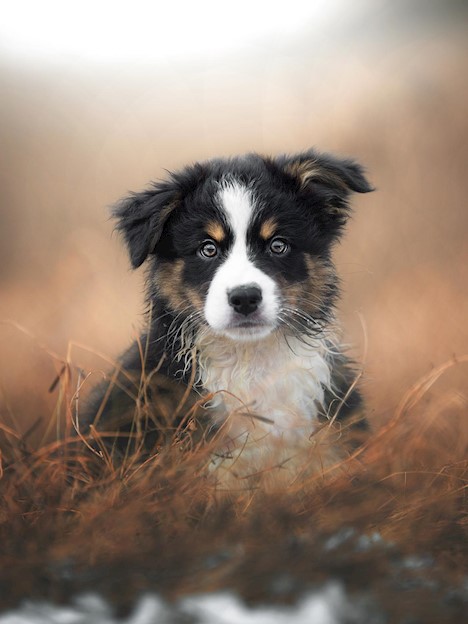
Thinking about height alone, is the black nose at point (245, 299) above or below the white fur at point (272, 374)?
above

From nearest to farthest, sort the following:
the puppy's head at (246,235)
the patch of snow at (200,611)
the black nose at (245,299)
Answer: the patch of snow at (200,611) < the black nose at (245,299) < the puppy's head at (246,235)

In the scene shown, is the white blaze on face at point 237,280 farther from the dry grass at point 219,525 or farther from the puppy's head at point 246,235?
the dry grass at point 219,525

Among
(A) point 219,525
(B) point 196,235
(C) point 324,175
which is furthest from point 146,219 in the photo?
(A) point 219,525

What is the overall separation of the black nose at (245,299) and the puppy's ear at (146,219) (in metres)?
0.42

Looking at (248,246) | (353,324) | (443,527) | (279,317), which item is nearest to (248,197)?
(248,246)

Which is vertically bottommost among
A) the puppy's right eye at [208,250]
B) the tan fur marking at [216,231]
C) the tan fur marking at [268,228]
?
the puppy's right eye at [208,250]

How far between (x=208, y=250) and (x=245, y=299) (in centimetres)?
32

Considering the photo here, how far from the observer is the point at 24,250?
11.1ft

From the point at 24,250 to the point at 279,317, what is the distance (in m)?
1.43

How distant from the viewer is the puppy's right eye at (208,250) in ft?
8.50

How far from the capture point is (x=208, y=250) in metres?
2.61

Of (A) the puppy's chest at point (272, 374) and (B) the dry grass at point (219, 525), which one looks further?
(A) the puppy's chest at point (272, 374)

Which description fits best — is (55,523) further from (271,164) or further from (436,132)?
(436,132)

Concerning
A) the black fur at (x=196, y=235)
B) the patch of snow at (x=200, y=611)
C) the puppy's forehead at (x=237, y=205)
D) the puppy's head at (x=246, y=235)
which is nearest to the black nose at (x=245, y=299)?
the puppy's head at (x=246, y=235)
